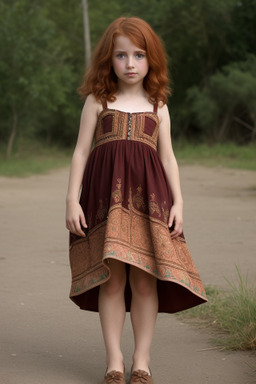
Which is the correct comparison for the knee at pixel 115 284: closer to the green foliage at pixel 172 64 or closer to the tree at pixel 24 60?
the tree at pixel 24 60

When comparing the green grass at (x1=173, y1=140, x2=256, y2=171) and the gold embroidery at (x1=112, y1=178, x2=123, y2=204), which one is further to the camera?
the green grass at (x1=173, y1=140, x2=256, y2=171)

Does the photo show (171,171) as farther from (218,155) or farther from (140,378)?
(218,155)

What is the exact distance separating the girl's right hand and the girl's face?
630 millimetres

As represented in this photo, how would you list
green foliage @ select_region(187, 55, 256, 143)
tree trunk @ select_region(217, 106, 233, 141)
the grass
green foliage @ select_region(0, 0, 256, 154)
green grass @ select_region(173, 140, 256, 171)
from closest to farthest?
the grass → green grass @ select_region(173, 140, 256, 171) → green foliage @ select_region(0, 0, 256, 154) → green foliage @ select_region(187, 55, 256, 143) → tree trunk @ select_region(217, 106, 233, 141)

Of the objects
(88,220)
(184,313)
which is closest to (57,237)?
(184,313)

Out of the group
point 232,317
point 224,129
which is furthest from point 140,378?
point 224,129

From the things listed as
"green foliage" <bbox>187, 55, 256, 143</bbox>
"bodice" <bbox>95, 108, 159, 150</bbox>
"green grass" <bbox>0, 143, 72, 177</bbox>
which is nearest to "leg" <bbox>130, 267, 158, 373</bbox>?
"bodice" <bbox>95, 108, 159, 150</bbox>

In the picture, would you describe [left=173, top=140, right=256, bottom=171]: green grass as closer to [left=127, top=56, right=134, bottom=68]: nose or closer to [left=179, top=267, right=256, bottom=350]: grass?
[left=179, top=267, right=256, bottom=350]: grass

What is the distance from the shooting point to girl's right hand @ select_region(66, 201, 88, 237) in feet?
10.8

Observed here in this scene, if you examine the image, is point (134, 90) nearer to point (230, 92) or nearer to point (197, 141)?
point (230, 92)

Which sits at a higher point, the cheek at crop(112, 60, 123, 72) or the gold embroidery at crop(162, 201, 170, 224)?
the cheek at crop(112, 60, 123, 72)

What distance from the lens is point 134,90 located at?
345 centimetres

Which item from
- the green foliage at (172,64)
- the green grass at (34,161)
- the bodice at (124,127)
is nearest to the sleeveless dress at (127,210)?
the bodice at (124,127)

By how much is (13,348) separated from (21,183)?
11748 mm
